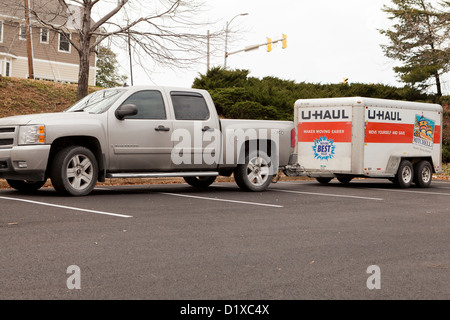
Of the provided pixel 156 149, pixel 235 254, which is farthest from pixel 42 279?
pixel 156 149

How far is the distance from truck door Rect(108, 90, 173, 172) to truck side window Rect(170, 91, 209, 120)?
1.04ft

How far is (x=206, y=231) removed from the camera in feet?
25.2

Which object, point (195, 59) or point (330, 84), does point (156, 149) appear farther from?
point (330, 84)

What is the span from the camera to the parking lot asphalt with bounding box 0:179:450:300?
15.9ft

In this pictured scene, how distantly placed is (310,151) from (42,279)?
12.3 metres

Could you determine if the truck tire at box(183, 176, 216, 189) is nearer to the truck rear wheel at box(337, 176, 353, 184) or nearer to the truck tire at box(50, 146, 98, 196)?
the truck tire at box(50, 146, 98, 196)

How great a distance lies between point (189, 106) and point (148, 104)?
96cm

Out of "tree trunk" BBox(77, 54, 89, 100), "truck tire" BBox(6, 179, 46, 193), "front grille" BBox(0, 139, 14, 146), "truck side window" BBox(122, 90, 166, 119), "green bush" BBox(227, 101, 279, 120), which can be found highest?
"tree trunk" BBox(77, 54, 89, 100)

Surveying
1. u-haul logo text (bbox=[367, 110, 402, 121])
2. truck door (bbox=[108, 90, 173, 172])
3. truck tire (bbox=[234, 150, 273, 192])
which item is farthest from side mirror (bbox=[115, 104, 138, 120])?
u-haul logo text (bbox=[367, 110, 402, 121])

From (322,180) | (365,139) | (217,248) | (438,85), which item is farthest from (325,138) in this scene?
(438,85)

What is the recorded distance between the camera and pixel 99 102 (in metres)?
11.6

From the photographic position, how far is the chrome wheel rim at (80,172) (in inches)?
423

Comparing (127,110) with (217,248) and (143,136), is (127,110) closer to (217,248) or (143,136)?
(143,136)

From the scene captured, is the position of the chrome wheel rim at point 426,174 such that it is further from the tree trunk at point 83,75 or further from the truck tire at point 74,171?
the tree trunk at point 83,75
